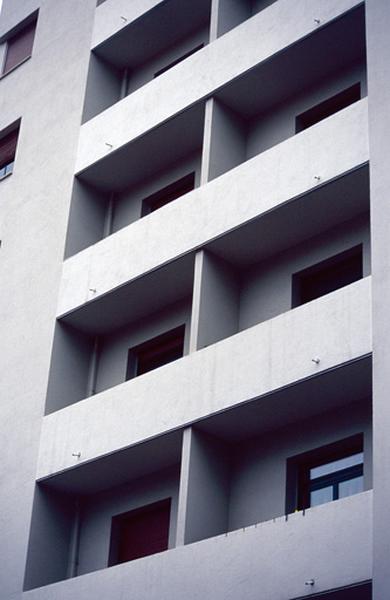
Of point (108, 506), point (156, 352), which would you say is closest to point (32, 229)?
point (156, 352)

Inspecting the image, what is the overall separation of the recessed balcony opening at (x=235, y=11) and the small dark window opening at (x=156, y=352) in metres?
4.83

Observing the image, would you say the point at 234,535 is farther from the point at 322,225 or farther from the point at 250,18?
the point at 250,18

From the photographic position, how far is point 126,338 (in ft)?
59.8

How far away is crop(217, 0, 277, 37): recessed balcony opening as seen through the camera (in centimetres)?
1864

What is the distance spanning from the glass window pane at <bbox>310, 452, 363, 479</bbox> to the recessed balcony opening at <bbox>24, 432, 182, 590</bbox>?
6.32 ft

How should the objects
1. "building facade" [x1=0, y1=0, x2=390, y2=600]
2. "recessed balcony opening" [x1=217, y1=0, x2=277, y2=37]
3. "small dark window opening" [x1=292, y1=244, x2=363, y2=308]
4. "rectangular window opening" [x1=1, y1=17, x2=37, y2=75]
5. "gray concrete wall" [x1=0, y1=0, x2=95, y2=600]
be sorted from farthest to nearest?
"rectangular window opening" [x1=1, y1=17, x2=37, y2=75] → "recessed balcony opening" [x1=217, y1=0, x2=277, y2=37] → "gray concrete wall" [x1=0, y1=0, x2=95, y2=600] → "small dark window opening" [x1=292, y1=244, x2=363, y2=308] → "building facade" [x1=0, y1=0, x2=390, y2=600]

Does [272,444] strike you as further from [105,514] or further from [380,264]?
[105,514]

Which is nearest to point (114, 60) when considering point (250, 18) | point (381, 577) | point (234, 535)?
point (250, 18)

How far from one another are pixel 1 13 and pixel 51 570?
13.0 meters

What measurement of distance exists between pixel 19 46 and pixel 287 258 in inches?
393

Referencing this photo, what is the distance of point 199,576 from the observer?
44.2 feet

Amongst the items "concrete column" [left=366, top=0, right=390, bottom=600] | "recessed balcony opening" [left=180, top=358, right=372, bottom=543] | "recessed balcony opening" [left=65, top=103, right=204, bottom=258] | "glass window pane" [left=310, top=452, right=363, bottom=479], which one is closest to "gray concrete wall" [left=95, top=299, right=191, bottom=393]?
"recessed balcony opening" [left=65, top=103, right=204, bottom=258]

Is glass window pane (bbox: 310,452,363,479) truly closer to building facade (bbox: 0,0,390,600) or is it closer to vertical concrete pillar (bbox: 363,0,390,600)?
building facade (bbox: 0,0,390,600)

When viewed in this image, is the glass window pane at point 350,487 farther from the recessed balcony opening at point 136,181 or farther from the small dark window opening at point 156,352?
the recessed balcony opening at point 136,181
